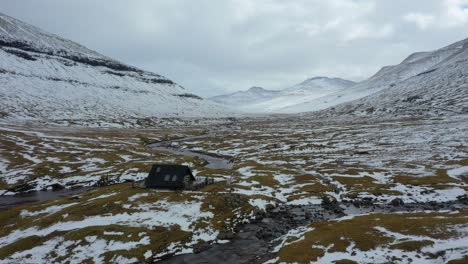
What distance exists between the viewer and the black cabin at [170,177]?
70.2 meters

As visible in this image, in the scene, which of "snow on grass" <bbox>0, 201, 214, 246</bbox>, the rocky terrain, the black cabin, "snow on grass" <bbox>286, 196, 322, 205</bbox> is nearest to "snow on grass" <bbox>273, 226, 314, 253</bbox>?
the rocky terrain

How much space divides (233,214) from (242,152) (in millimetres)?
76800

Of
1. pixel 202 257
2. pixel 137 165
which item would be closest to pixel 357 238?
pixel 202 257

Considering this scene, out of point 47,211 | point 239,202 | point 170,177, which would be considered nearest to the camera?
point 47,211

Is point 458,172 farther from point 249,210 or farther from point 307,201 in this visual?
point 249,210

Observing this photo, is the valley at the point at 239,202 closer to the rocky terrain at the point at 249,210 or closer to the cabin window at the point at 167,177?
the rocky terrain at the point at 249,210

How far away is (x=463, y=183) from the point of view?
6750 cm

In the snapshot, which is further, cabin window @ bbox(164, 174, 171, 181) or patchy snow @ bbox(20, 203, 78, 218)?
cabin window @ bbox(164, 174, 171, 181)

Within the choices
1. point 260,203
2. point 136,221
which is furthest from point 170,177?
point 260,203

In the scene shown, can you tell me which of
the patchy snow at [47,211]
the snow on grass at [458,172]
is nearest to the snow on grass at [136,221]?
the patchy snow at [47,211]

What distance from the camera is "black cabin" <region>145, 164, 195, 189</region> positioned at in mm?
70188

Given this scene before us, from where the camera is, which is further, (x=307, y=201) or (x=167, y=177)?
(x=167, y=177)

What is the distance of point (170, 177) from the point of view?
71188 mm

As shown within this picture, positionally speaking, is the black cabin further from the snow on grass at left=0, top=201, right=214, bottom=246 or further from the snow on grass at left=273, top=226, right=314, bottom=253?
the snow on grass at left=273, top=226, right=314, bottom=253
